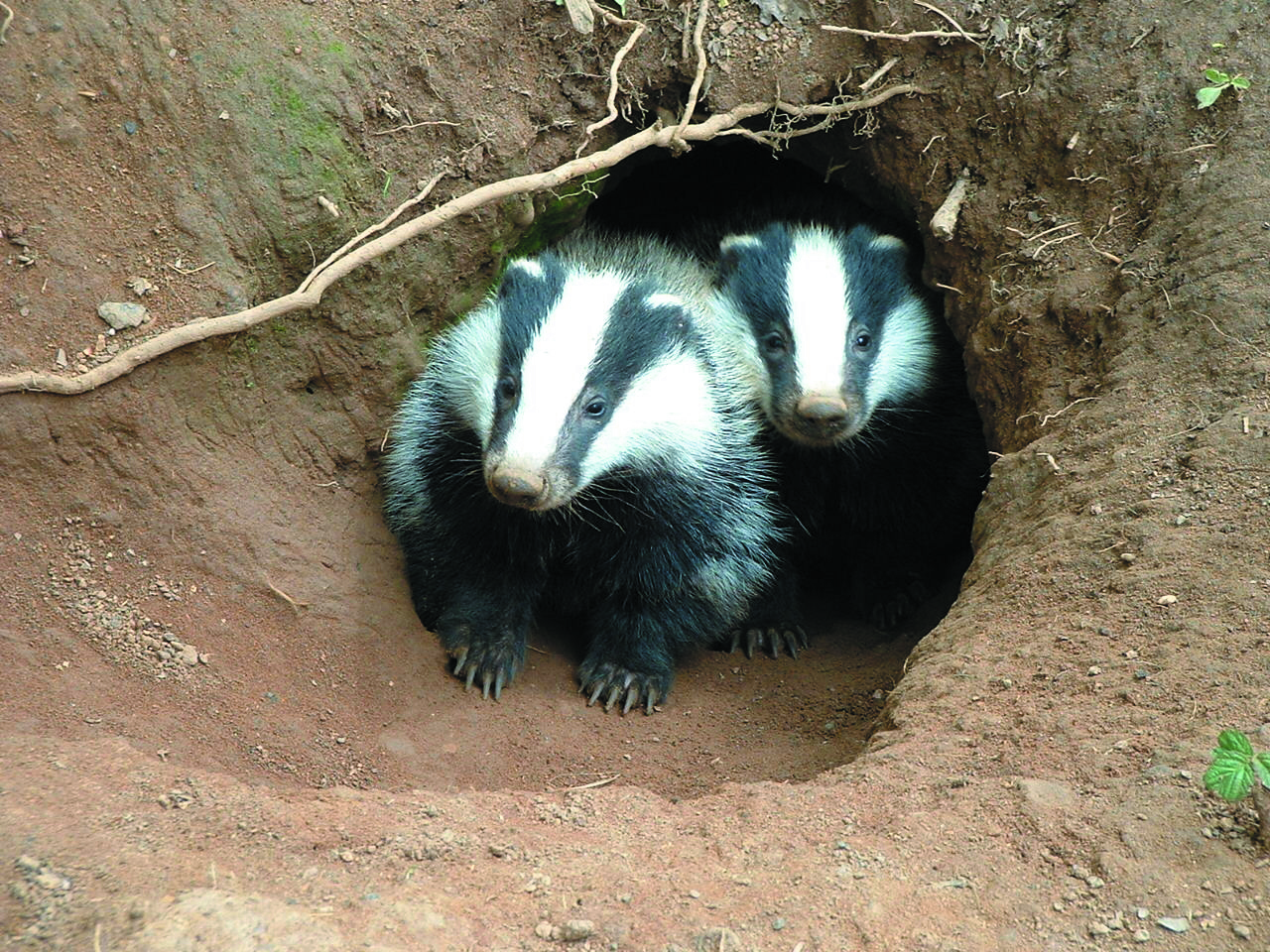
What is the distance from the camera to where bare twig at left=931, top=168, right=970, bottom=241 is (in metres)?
4.84

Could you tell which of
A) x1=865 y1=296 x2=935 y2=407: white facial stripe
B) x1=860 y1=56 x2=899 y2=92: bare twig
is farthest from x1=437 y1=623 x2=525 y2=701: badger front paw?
x1=860 y1=56 x2=899 y2=92: bare twig

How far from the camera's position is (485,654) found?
4.60m

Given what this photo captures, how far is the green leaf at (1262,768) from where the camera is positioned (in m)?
2.51

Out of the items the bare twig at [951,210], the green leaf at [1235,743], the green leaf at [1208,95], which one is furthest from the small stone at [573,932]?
the green leaf at [1208,95]

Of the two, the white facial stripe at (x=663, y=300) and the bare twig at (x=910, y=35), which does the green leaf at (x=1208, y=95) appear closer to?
the bare twig at (x=910, y=35)

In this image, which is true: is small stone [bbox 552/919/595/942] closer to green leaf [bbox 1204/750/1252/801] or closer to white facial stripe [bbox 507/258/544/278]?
green leaf [bbox 1204/750/1252/801]

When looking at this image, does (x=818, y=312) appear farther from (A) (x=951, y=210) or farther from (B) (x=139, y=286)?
(B) (x=139, y=286)

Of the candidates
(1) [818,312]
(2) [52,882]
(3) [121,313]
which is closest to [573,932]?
(2) [52,882]

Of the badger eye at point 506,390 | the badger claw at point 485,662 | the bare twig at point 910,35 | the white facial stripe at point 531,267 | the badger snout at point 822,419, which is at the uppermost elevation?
the bare twig at point 910,35

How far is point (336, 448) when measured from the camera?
472cm

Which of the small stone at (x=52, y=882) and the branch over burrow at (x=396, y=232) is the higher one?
the branch over burrow at (x=396, y=232)

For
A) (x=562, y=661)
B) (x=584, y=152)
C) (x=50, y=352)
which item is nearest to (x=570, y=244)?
(x=584, y=152)

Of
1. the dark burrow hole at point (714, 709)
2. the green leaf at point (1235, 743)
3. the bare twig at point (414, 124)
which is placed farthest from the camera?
the bare twig at point (414, 124)

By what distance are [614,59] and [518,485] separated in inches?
84.9
